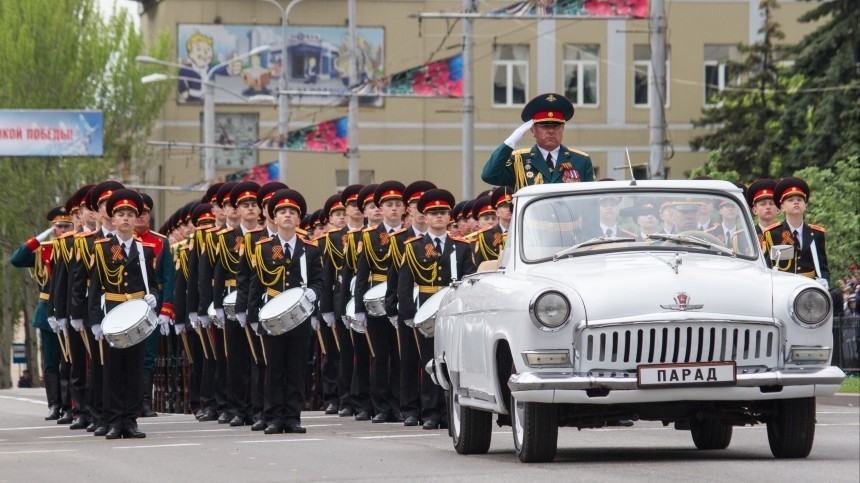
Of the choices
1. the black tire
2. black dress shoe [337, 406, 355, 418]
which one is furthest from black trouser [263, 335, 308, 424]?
the black tire

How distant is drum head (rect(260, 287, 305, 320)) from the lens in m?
18.1

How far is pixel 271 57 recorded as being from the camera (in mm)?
68188

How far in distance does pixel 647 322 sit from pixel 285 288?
6827 millimetres

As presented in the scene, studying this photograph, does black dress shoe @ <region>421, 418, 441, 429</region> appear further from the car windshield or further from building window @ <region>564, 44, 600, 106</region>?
building window @ <region>564, 44, 600, 106</region>

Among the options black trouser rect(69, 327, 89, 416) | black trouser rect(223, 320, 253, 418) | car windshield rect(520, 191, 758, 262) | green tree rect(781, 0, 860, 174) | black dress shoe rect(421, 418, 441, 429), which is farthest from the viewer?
green tree rect(781, 0, 860, 174)

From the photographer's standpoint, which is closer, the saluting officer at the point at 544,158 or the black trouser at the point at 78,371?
the saluting officer at the point at 544,158

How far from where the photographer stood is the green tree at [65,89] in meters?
59.4

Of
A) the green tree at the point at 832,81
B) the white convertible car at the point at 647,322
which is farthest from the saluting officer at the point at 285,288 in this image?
the green tree at the point at 832,81

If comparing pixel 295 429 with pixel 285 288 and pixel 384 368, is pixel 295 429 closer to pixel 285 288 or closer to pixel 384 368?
pixel 285 288

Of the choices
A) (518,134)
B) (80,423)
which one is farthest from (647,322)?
(80,423)

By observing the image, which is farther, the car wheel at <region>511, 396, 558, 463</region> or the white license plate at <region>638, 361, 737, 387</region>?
the car wheel at <region>511, 396, 558, 463</region>

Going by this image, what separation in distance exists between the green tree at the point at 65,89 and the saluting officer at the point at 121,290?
1617 inches

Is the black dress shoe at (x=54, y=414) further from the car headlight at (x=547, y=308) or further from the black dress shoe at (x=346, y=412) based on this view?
the car headlight at (x=547, y=308)

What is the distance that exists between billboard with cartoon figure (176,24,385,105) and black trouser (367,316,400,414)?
45.6m
